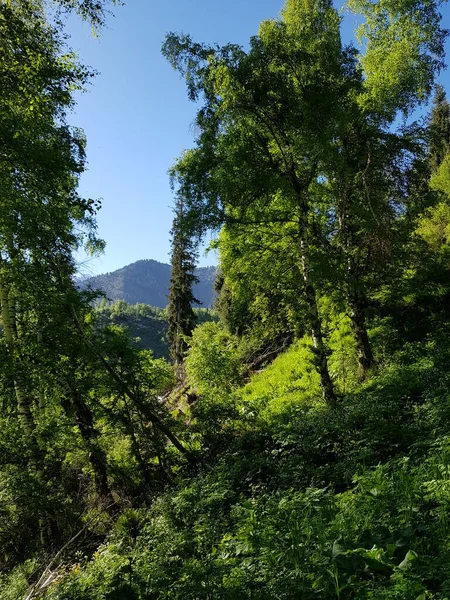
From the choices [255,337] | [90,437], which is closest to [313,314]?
[255,337]

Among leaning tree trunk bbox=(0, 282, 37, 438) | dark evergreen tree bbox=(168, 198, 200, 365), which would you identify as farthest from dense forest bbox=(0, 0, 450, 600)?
dark evergreen tree bbox=(168, 198, 200, 365)

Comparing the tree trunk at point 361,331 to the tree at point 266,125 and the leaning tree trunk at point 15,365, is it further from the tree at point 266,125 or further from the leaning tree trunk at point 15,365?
the leaning tree trunk at point 15,365

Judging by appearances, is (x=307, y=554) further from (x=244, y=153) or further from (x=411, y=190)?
(x=411, y=190)

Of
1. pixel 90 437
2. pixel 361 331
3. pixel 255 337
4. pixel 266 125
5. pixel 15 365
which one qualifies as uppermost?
pixel 266 125

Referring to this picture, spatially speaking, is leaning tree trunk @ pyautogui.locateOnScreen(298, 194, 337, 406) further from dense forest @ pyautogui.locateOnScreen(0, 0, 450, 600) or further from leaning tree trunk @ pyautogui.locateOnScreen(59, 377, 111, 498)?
leaning tree trunk @ pyautogui.locateOnScreen(59, 377, 111, 498)

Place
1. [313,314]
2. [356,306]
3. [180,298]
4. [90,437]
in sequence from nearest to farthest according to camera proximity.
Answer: [90,437]
[313,314]
[356,306]
[180,298]

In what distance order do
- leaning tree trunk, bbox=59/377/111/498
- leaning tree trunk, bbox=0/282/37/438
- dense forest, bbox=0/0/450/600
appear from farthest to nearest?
leaning tree trunk, bbox=59/377/111/498, leaning tree trunk, bbox=0/282/37/438, dense forest, bbox=0/0/450/600

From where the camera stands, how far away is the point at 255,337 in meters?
11.3

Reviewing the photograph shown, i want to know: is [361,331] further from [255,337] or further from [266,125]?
[266,125]

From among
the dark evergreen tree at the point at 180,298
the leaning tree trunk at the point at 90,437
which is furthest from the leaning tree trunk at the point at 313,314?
the dark evergreen tree at the point at 180,298

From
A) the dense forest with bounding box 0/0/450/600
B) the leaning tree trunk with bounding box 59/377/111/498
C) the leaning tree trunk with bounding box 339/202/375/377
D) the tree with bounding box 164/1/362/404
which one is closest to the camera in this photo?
the dense forest with bounding box 0/0/450/600

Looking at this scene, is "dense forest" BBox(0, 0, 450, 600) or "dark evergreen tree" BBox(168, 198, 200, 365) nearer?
"dense forest" BBox(0, 0, 450, 600)

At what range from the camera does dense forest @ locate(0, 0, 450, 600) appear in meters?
3.85

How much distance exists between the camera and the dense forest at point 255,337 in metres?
3.85
